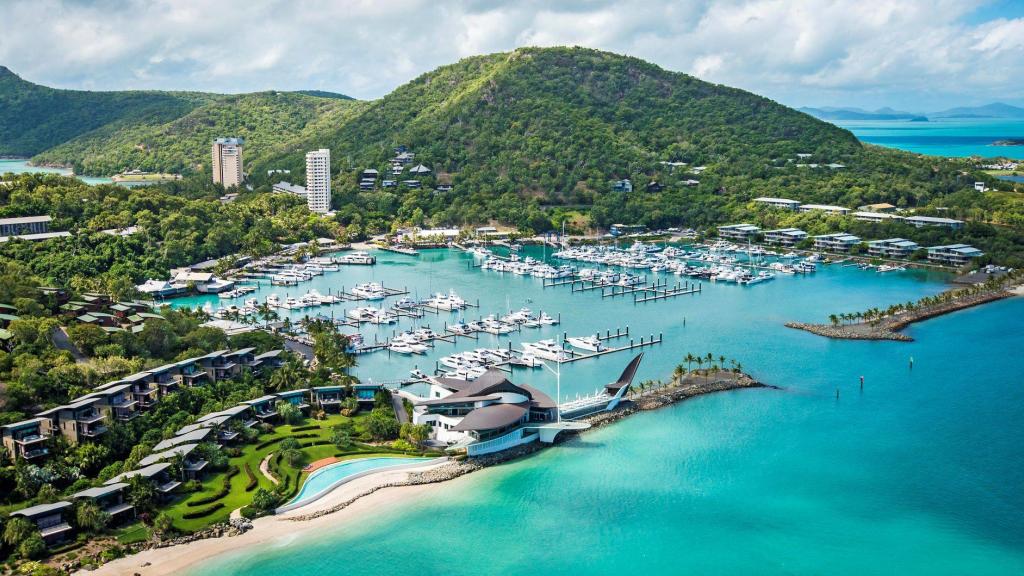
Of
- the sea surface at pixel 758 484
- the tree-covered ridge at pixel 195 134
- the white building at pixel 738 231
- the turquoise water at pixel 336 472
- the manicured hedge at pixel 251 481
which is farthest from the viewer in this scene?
the tree-covered ridge at pixel 195 134

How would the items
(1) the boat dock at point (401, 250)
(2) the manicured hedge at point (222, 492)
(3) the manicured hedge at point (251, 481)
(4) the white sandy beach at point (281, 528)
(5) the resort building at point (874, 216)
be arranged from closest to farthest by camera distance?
(4) the white sandy beach at point (281, 528), (2) the manicured hedge at point (222, 492), (3) the manicured hedge at point (251, 481), (1) the boat dock at point (401, 250), (5) the resort building at point (874, 216)

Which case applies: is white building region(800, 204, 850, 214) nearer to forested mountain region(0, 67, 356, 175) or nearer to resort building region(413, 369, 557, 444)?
resort building region(413, 369, 557, 444)

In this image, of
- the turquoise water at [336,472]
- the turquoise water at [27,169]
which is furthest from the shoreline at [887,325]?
the turquoise water at [27,169]

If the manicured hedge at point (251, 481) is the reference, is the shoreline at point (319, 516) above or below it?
below

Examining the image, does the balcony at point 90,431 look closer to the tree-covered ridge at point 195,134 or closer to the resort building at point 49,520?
the resort building at point 49,520

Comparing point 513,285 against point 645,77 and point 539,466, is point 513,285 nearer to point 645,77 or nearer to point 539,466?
point 539,466

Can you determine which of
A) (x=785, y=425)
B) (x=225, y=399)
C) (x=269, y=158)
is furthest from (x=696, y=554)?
(x=269, y=158)

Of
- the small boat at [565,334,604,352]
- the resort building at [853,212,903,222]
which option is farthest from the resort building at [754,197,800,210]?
the small boat at [565,334,604,352]
